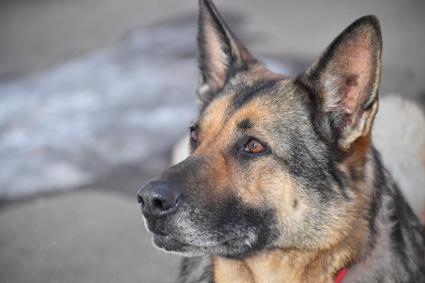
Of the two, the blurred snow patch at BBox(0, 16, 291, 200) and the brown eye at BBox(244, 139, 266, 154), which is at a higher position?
the brown eye at BBox(244, 139, 266, 154)

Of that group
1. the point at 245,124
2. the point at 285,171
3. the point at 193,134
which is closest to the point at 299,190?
the point at 285,171

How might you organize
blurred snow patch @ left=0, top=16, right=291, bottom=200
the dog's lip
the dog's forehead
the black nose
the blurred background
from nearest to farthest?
the black nose < the dog's lip < the dog's forehead < the blurred background < blurred snow patch @ left=0, top=16, right=291, bottom=200

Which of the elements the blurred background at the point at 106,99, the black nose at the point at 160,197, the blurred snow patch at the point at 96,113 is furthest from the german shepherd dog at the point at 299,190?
the blurred snow patch at the point at 96,113

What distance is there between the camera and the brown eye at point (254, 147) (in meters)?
3.28

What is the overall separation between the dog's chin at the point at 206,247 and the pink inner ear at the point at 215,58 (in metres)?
1.31

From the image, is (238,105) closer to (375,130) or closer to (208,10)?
(208,10)

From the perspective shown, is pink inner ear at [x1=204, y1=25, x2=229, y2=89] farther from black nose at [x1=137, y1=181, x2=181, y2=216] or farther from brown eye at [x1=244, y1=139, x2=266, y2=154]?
black nose at [x1=137, y1=181, x2=181, y2=216]

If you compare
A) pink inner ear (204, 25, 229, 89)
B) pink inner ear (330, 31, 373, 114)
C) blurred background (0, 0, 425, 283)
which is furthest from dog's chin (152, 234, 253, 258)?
blurred background (0, 0, 425, 283)

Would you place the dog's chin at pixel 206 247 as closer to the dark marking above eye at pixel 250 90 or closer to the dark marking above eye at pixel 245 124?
the dark marking above eye at pixel 245 124

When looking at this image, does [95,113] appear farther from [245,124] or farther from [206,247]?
[206,247]

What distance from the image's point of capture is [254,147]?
3.29 m

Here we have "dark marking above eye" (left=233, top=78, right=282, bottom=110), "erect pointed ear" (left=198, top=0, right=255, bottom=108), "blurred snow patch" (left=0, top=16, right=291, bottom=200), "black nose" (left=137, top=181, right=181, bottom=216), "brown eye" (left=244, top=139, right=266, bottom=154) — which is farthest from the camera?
"blurred snow patch" (left=0, top=16, right=291, bottom=200)

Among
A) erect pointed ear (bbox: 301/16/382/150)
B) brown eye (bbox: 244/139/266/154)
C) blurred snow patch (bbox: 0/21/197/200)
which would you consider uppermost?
erect pointed ear (bbox: 301/16/382/150)

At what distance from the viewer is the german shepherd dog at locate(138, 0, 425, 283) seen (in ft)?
10.0
